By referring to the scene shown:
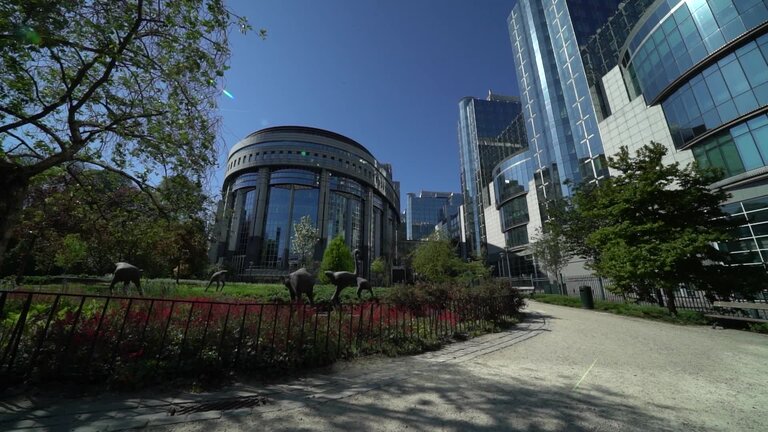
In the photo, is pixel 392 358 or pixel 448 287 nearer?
pixel 392 358

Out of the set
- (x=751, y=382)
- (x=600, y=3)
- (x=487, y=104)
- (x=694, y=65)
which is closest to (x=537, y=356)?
(x=751, y=382)

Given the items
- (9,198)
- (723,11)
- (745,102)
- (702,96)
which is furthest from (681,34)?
(9,198)

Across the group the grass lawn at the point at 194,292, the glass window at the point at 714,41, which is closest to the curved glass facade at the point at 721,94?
the glass window at the point at 714,41

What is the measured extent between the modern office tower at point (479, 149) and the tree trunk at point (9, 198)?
59102 mm

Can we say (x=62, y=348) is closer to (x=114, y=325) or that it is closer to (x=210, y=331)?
(x=114, y=325)

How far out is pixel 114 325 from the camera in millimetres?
4789

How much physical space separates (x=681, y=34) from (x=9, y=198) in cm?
3514

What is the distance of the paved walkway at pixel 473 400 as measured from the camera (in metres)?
3.24

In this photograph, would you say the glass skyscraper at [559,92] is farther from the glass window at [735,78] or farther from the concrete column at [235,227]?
the concrete column at [235,227]

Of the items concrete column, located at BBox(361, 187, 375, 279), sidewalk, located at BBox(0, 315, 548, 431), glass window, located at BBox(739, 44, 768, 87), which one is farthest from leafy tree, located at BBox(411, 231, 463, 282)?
concrete column, located at BBox(361, 187, 375, 279)

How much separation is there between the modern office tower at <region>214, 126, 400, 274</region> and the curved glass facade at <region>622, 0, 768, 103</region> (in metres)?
50.9

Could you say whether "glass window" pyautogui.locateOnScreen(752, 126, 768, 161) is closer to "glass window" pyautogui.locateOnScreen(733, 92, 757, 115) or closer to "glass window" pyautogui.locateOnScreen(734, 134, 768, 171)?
"glass window" pyautogui.locateOnScreen(734, 134, 768, 171)

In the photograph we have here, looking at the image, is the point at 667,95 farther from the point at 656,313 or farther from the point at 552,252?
the point at 656,313

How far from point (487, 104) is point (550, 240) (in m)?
56.7
